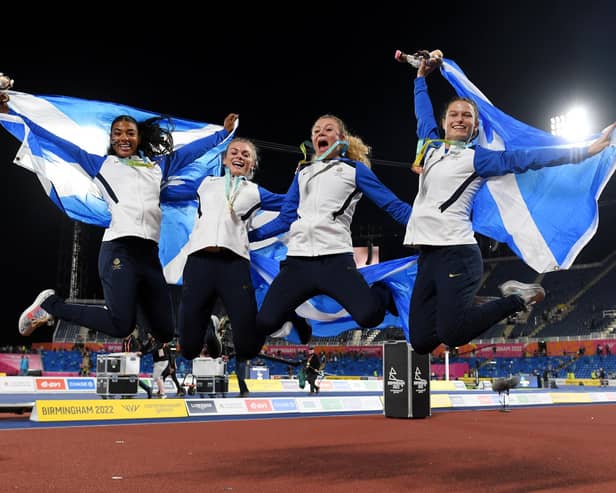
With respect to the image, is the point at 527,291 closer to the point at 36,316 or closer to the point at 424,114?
the point at 424,114

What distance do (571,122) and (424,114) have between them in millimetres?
30620

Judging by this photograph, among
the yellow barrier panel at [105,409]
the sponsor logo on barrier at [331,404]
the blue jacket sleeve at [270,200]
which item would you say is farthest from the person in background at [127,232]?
the sponsor logo on barrier at [331,404]

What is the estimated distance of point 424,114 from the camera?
5.68m

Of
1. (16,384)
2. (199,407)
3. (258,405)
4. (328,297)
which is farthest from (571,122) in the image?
(328,297)

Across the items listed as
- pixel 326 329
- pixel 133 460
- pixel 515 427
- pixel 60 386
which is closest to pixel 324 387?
pixel 60 386

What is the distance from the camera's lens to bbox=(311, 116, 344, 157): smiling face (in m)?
5.68

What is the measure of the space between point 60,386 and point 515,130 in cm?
1957

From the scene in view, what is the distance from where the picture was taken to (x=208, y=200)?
5.75 m

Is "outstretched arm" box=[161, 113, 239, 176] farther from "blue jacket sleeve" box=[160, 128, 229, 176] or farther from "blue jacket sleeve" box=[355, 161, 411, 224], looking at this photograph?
"blue jacket sleeve" box=[355, 161, 411, 224]

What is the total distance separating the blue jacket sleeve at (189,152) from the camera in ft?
19.9

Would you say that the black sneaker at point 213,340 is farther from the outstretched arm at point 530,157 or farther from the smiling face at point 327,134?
the outstretched arm at point 530,157

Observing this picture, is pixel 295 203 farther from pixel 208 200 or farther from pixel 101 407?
pixel 101 407

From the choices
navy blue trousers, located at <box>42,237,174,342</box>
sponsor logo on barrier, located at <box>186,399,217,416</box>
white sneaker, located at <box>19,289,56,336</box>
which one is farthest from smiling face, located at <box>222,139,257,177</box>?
sponsor logo on barrier, located at <box>186,399,217,416</box>

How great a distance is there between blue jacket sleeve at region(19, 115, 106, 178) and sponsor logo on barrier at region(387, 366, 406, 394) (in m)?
10.6
